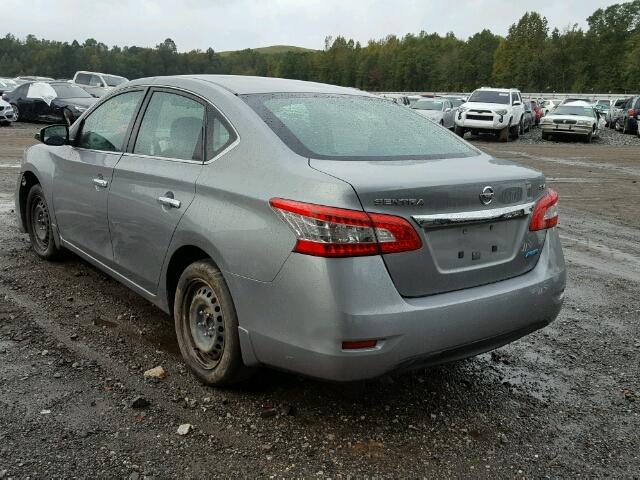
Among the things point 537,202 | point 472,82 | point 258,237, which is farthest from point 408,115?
point 472,82

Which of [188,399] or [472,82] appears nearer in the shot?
[188,399]

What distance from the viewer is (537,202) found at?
11.0 feet

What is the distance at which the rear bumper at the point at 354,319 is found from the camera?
2699 millimetres

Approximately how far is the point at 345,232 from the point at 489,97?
23990 millimetres

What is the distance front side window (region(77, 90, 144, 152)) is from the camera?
4.30 m

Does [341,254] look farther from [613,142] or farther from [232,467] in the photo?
[613,142]

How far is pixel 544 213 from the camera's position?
3.39 m

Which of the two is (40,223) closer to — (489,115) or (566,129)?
(489,115)

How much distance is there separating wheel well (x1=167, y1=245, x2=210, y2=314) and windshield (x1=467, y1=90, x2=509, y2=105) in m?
22.8

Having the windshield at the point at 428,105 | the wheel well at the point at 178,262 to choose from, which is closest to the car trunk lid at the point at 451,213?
the wheel well at the point at 178,262

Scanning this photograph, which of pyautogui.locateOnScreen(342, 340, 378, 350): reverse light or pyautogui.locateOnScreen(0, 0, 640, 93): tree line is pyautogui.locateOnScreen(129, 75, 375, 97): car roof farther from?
pyautogui.locateOnScreen(0, 0, 640, 93): tree line

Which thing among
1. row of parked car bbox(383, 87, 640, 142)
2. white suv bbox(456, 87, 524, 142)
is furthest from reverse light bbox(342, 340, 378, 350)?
white suv bbox(456, 87, 524, 142)

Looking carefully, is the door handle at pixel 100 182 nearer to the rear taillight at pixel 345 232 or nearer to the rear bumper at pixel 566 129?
the rear taillight at pixel 345 232

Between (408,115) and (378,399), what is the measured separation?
1806 mm
